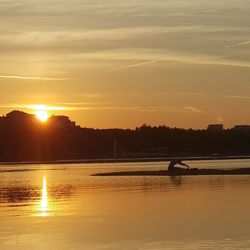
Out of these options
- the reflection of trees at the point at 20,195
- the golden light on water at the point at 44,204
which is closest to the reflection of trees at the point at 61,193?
the golden light on water at the point at 44,204

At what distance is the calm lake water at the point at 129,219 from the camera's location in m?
24.0

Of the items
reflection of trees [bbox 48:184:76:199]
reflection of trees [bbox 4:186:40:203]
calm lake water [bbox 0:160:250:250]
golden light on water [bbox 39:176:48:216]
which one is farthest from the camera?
reflection of trees [bbox 48:184:76:199]

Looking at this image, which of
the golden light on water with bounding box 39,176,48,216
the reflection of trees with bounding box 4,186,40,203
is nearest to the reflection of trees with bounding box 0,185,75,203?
the reflection of trees with bounding box 4,186,40,203

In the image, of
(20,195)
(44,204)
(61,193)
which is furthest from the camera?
(61,193)

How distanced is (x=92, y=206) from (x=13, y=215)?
4.19 metres

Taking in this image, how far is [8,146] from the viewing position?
6905 inches

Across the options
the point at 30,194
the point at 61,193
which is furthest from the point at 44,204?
the point at 30,194

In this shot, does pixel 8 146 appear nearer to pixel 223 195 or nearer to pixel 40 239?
pixel 223 195

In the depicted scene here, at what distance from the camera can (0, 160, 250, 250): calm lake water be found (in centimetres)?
2402

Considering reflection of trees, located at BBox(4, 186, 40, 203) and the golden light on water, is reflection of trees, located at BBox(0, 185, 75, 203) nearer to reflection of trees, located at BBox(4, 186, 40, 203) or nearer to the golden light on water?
reflection of trees, located at BBox(4, 186, 40, 203)

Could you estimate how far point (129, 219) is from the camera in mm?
30016

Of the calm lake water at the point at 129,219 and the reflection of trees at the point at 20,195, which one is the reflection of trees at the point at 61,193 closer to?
the calm lake water at the point at 129,219

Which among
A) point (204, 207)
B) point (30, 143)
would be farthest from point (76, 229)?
point (30, 143)

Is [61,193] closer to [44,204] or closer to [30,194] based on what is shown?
[30,194]
